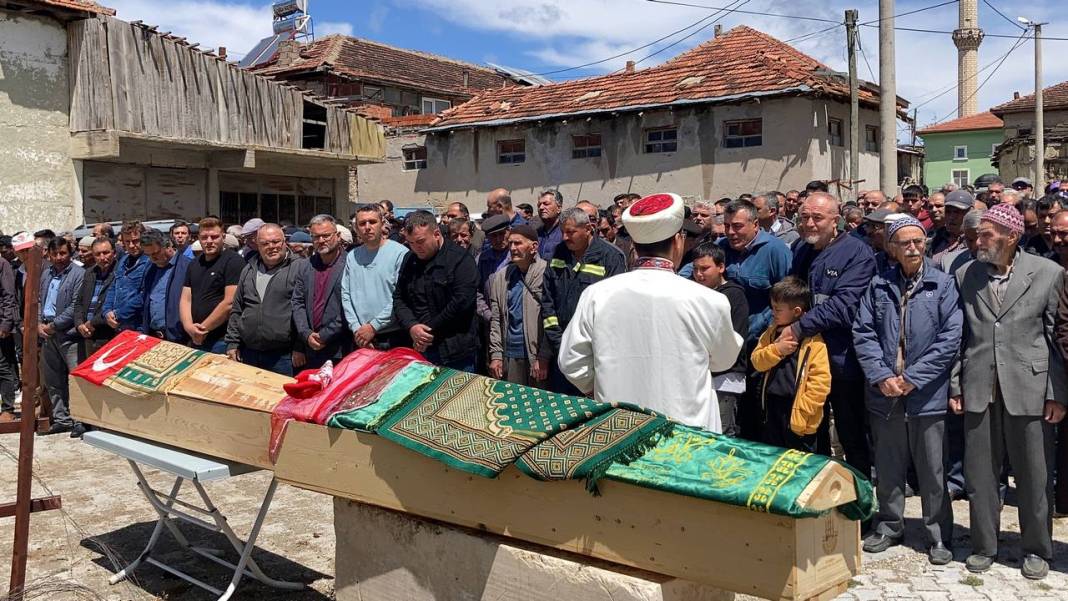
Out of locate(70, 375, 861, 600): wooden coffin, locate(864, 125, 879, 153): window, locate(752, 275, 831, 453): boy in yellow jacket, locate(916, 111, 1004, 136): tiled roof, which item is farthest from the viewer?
locate(916, 111, 1004, 136): tiled roof

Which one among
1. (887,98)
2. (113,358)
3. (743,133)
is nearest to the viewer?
(113,358)

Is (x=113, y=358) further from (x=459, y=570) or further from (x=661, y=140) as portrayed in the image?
(x=661, y=140)

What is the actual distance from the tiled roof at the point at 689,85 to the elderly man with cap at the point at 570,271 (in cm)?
1449

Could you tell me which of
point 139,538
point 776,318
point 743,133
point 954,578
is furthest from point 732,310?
point 743,133

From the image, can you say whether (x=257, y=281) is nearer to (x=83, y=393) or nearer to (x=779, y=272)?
(x=83, y=393)

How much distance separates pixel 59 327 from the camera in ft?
30.9

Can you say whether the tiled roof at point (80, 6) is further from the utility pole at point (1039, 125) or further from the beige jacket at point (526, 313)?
the utility pole at point (1039, 125)

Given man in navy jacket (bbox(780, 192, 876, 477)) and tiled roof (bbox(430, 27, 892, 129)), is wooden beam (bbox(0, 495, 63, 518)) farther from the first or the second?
tiled roof (bbox(430, 27, 892, 129))

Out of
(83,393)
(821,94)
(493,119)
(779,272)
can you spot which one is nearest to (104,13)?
(493,119)

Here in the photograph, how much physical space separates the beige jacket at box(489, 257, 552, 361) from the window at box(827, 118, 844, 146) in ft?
51.0

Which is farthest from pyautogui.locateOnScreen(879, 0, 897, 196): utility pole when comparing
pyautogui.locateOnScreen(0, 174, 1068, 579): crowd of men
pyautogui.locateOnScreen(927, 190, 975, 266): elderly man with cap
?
pyautogui.locateOnScreen(927, 190, 975, 266): elderly man with cap

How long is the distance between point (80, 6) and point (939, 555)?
18985 millimetres

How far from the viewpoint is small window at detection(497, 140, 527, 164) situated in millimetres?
24609

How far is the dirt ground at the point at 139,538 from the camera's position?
16.7 feet
